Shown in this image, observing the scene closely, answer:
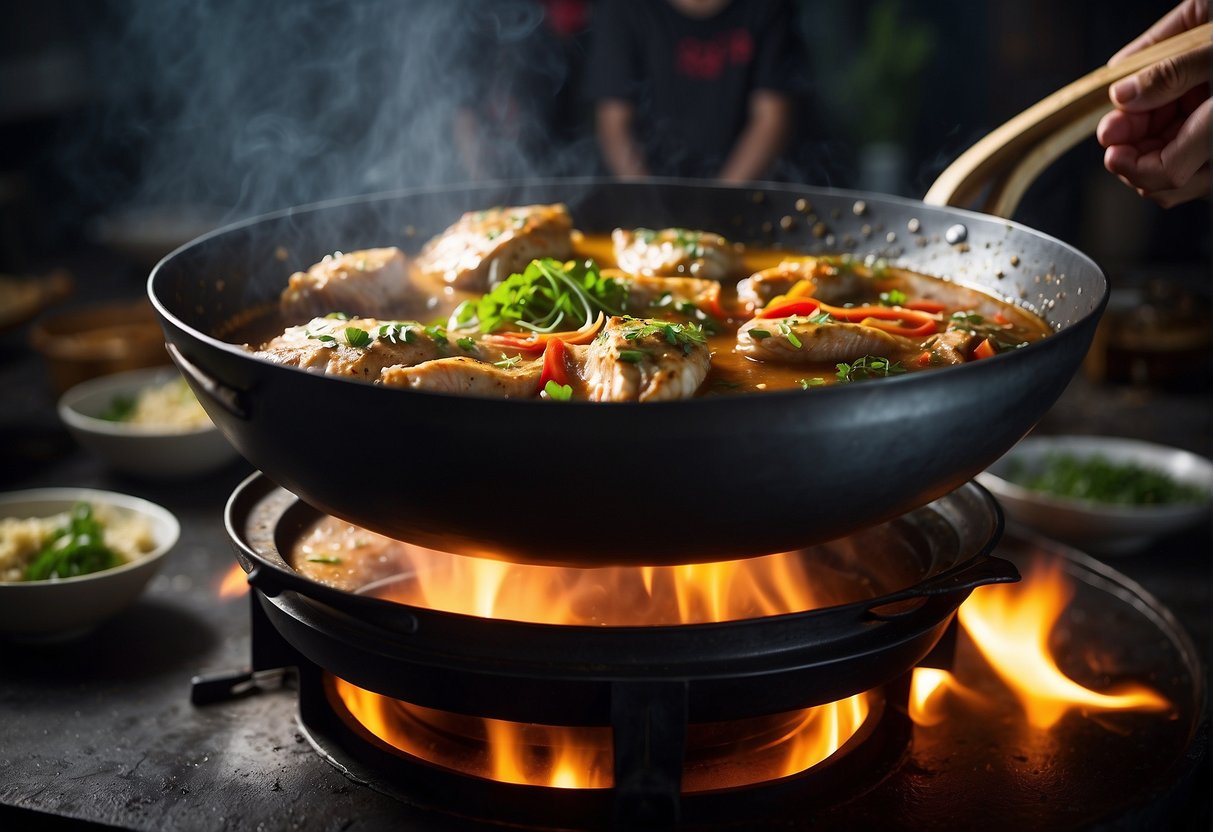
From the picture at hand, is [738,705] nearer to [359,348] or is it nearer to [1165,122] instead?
[359,348]

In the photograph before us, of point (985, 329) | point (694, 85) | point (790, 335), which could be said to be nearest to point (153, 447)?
point (790, 335)

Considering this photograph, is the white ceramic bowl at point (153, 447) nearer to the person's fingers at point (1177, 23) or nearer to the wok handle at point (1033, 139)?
the wok handle at point (1033, 139)

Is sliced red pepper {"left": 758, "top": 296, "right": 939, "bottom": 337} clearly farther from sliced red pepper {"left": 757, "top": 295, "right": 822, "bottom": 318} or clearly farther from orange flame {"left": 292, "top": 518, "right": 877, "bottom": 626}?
orange flame {"left": 292, "top": 518, "right": 877, "bottom": 626}

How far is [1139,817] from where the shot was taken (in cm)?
199

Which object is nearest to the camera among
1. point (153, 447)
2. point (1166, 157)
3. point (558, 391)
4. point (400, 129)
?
point (558, 391)

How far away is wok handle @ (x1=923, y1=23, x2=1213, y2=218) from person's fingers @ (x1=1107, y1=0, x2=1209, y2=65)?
186mm

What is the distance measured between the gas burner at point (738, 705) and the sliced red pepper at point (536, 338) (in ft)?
1.62

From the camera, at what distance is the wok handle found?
2.16 m

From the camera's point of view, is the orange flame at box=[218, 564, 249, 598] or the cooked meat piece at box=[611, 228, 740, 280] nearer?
the cooked meat piece at box=[611, 228, 740, 280]

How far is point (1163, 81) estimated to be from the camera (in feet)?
6.73

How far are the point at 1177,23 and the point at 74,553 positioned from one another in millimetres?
2741

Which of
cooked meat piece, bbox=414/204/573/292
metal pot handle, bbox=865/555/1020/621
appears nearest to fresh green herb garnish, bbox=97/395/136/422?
cooked meat piece, bbox=414/204/573/292

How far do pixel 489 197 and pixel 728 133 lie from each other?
307 cm

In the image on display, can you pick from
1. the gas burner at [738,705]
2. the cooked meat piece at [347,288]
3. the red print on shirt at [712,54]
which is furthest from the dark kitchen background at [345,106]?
the gas burner at [738,705]
